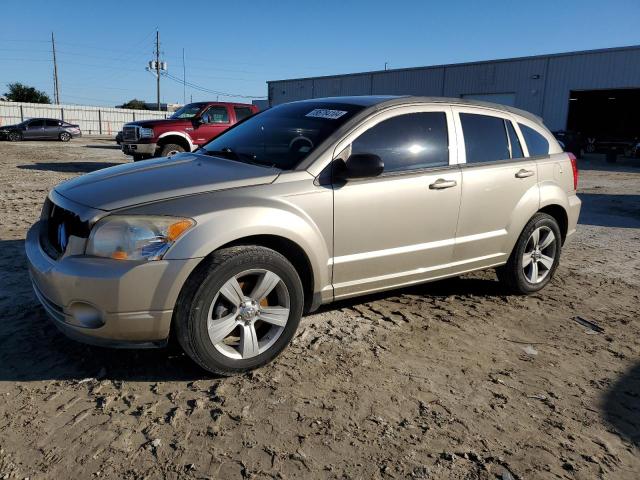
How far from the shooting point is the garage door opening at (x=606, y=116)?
3547 cm

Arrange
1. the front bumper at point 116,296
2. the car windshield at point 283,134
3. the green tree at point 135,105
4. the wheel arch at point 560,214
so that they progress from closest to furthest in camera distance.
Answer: the front bumper at point 116,296, the car windshield at point 283,134, the wheel arch at point 560,214, the green tree at point 135,105

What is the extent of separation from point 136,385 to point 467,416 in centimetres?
187

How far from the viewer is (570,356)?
3.60m

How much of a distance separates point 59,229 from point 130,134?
10.6 meters

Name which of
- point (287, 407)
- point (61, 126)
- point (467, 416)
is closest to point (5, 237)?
point (287, 407)

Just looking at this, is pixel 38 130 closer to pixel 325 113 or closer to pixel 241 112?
pixel 241 112

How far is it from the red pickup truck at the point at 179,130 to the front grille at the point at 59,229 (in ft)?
31.7

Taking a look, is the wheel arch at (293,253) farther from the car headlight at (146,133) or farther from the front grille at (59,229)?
the car headlight at (146,133)

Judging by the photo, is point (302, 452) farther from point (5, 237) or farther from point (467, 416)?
point (5, 237)

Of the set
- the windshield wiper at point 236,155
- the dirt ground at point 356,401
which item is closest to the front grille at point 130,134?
the dirt ground at point 356,401

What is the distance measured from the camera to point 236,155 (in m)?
3.87

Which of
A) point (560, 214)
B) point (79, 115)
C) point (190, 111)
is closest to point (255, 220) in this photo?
point (560, 214)

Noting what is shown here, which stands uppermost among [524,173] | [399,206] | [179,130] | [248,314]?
[179,130]

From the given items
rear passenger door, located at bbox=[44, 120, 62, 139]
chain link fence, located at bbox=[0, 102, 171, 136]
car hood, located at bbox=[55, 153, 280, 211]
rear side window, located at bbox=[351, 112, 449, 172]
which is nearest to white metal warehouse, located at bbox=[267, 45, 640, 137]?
chain link fence, located at bbox=[0, 102, 171, 136]
